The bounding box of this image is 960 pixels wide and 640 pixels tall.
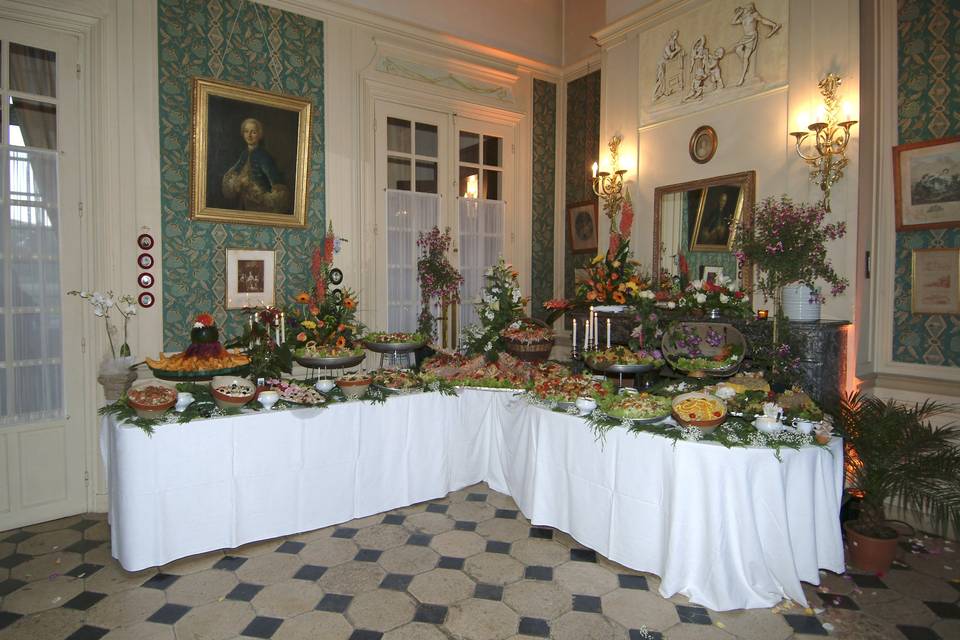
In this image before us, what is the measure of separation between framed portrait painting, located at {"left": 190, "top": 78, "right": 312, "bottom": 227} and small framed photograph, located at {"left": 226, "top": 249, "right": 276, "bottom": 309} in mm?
322

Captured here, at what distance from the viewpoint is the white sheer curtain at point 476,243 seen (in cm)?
730

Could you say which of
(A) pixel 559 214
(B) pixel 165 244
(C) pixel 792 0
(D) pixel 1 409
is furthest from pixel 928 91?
(D) pixel 1 409

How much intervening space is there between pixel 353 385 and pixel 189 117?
9.73 ft

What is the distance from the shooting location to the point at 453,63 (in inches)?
278

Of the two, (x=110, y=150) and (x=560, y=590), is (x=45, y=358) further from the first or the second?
(x=560, y=590)

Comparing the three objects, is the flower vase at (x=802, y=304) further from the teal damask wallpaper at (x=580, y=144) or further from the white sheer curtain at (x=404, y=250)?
the white sheer curtain at (x=404, y=250)

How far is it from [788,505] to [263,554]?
3.39 meters

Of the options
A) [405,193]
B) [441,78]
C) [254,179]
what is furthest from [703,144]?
[254,179]

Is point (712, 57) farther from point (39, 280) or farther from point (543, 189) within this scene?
point (39, 280)

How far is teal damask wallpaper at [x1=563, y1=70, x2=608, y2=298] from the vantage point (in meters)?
7.59

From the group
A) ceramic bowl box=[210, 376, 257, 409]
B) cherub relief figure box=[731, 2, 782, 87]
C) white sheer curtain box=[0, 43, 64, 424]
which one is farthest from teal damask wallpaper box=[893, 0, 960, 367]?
white sheer curtain box=[0, 43, 64, 424]

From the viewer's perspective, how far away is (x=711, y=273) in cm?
583

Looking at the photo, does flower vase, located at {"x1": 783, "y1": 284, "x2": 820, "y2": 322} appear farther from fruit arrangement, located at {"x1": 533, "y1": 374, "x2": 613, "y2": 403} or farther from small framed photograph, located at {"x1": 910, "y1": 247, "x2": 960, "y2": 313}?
fruit arrangement, located at {"x1": 533, "y1": 374, "x2": 613, "y2": 403}

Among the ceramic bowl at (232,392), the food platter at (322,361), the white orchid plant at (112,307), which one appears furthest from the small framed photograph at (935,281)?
the white orchid plant at (112,307)
